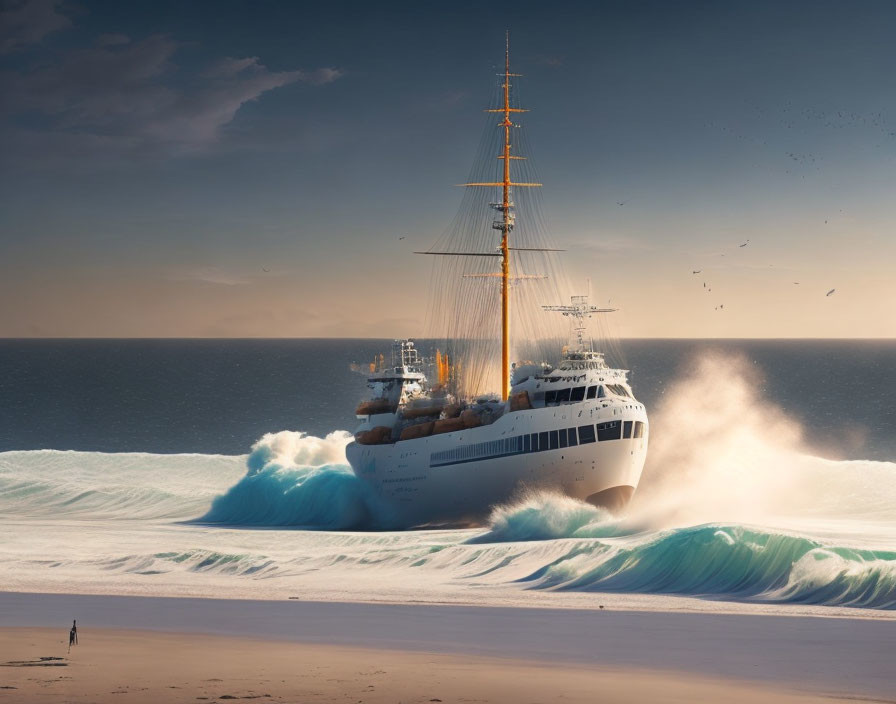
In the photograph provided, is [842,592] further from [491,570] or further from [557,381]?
[557,381]

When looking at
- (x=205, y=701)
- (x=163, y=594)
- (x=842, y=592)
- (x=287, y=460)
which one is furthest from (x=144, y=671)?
(x=287, y=460)

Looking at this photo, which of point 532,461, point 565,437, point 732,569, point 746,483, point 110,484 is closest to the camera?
point 732,569

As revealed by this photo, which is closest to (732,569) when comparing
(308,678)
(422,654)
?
(422,654)

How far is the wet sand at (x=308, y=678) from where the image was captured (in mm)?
26797

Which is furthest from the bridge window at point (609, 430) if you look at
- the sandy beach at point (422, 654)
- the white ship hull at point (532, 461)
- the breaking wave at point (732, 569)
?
the sandy beach at point (422, 654)

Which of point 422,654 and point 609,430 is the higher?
point 609,430

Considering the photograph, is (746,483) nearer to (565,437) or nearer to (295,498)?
(565,437)

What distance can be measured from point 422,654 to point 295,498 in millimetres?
44229

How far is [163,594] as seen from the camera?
42812 millimetres

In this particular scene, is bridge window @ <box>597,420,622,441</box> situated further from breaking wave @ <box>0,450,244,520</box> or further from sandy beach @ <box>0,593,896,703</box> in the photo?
breaking wave @ <box>0,450,244,520</box>

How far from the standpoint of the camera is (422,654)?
105 ft

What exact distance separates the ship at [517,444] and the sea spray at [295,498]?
5.35 feet

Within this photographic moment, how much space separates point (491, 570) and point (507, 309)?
97.1 feet

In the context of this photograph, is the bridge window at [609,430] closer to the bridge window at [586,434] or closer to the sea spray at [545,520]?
the bridge window at [586,434]
